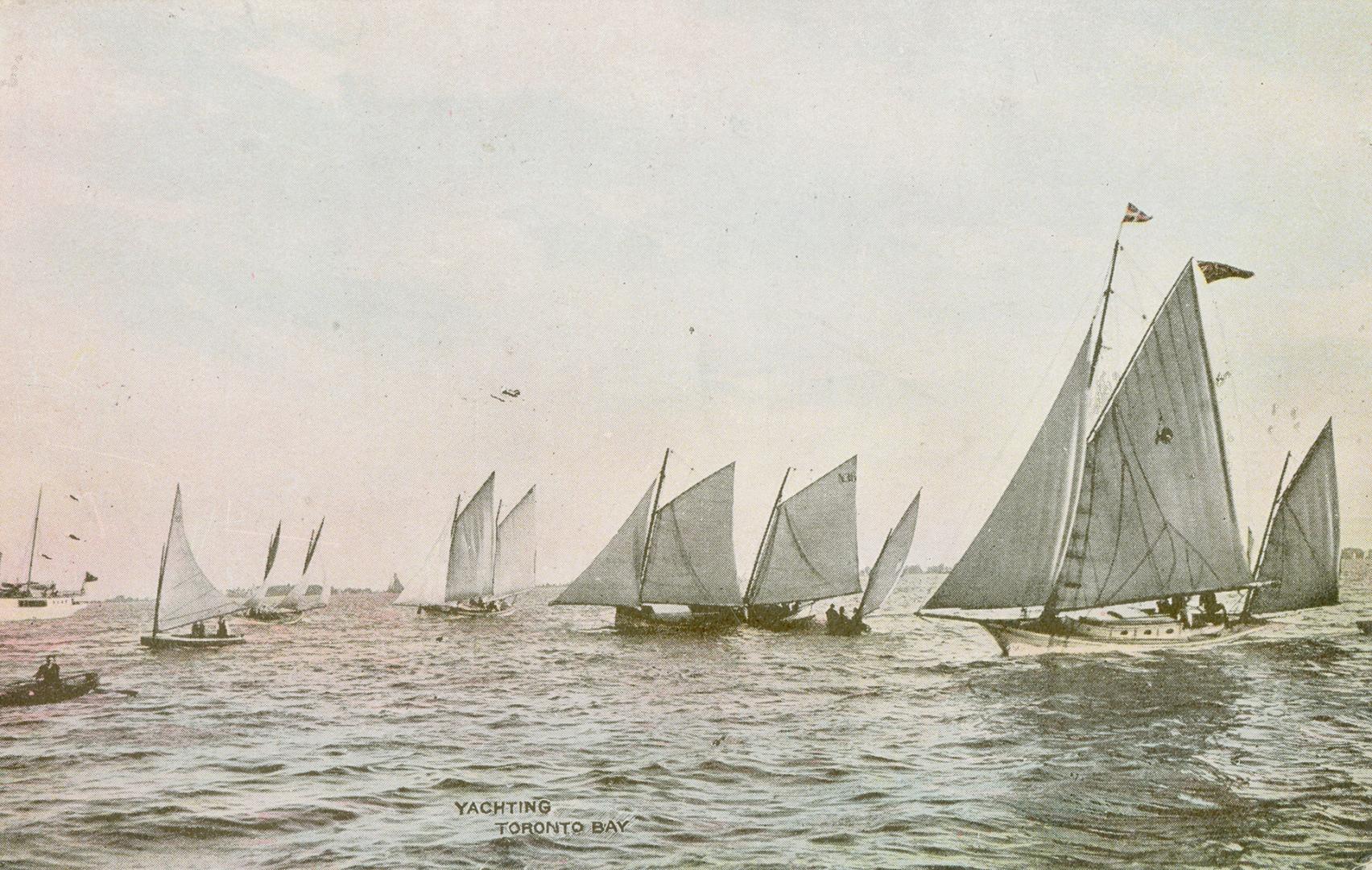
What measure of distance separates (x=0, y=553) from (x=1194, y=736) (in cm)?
2353

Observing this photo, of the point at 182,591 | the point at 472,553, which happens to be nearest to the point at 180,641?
the point at 182,591

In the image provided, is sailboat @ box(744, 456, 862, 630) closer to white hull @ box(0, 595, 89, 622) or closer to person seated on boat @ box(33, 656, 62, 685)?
white hull @ box(0, 595, 89, 622)

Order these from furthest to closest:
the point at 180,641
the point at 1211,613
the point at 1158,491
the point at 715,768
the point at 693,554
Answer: the point at 693,554 → the point at 180,641 → the point at 1211,613 → the point at 1158,491 → the point at 715,768

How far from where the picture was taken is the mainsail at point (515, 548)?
67.9m

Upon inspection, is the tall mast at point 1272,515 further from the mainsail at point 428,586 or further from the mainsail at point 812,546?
the mainsail at point 428,586

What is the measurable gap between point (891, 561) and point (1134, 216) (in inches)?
1129

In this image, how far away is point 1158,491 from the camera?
99.4 feet

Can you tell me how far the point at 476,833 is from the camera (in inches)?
484

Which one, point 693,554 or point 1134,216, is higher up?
Answer: point 1134,216

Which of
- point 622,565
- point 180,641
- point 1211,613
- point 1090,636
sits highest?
point 622,565

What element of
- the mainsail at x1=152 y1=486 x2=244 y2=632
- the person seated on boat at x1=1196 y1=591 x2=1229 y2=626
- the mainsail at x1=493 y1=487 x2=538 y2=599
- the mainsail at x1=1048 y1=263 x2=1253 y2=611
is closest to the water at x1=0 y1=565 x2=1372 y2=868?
the mainsail at x1=1048 y1=263 x2=1253 y2=611

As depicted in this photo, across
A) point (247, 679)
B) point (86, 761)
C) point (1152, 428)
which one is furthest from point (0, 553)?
point (1152, 428)

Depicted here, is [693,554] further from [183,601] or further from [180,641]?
[180,641]

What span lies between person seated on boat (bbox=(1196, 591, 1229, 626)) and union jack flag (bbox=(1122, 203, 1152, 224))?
14.6m
